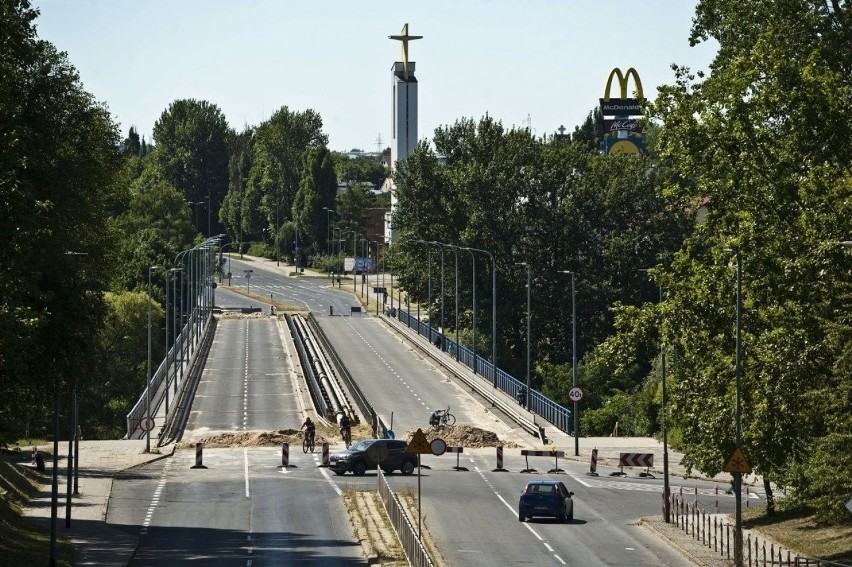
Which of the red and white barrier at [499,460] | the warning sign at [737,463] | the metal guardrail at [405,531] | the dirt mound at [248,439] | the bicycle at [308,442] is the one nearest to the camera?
the metal guardrail at [405,531]

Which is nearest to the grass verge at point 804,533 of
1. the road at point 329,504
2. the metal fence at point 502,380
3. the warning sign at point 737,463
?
the warning sign at point 737,463

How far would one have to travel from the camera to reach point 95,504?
49.6 m

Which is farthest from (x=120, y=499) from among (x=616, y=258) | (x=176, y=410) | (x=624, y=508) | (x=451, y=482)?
(x=616, y=258)

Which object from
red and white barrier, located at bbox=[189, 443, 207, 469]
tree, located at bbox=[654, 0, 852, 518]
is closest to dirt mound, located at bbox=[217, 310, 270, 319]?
red and white barrier, located at bbox=[189, 443, 207, 469]

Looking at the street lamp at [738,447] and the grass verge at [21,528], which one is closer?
the grass verge at [21,528]

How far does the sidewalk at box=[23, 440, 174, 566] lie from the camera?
129 ft

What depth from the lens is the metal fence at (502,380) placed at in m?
78.0

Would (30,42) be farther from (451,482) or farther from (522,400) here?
(522,400)

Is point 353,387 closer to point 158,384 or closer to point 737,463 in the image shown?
point 158,384

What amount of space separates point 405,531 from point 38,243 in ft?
36.3

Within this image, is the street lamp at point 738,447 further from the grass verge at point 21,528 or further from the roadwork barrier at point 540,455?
the roadwork barrier at point 540,455

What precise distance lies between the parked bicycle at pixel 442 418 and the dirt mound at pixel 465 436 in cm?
232

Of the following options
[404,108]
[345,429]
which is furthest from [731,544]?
[404,108]

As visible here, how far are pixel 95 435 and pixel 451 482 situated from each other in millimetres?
54067
